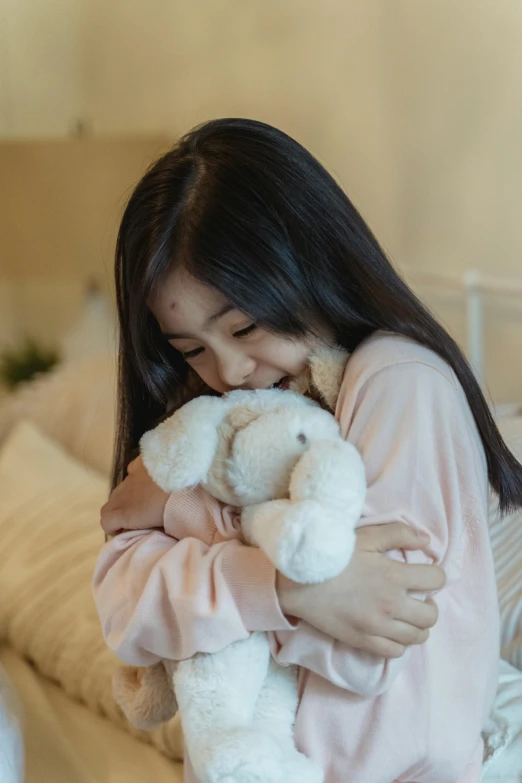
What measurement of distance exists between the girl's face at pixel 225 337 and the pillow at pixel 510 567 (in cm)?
41

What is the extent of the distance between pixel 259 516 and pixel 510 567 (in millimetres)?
605

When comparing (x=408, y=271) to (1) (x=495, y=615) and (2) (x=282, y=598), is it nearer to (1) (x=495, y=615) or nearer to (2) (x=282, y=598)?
(1) (x=495, y=615)

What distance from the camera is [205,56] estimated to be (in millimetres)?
2215

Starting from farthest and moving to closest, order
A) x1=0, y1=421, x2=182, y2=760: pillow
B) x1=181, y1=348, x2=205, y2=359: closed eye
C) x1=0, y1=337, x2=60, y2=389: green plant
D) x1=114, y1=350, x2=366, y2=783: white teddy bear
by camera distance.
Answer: x1=0, y1=337, x2=60, y2=389: green plant < x1=0, y1=421, x2=182, y2=760: pillow < x1=181, y1=348, x2=205, y2=359: closed eye < x1=114, y1=350, x2=366, y2=783: white teddy bear

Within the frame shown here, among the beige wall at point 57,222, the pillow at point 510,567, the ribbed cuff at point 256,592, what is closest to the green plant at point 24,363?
the beige wall at point 57,222

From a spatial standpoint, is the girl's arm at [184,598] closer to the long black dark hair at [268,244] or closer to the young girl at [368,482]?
the young girl at [368,482]

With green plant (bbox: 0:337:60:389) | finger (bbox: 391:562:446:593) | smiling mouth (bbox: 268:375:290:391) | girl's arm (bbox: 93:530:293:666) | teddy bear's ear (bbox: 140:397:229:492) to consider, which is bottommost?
green plant (bbox: 0:337:60:389)

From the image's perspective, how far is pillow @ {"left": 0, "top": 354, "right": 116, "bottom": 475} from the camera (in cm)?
192

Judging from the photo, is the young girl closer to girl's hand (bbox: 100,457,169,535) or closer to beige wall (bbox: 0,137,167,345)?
girl's hand (bbox: 100,457,169,535)

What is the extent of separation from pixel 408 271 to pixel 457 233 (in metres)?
0.17

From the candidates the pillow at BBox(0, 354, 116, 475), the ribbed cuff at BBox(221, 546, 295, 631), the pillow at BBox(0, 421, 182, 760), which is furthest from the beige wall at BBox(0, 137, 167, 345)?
the ribbed cuff at BBox(221, 546, 295, 631)

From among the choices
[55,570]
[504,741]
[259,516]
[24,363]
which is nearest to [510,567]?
[504,741]

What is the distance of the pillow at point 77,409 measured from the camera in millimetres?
1921

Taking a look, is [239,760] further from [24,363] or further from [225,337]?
[24,363]
